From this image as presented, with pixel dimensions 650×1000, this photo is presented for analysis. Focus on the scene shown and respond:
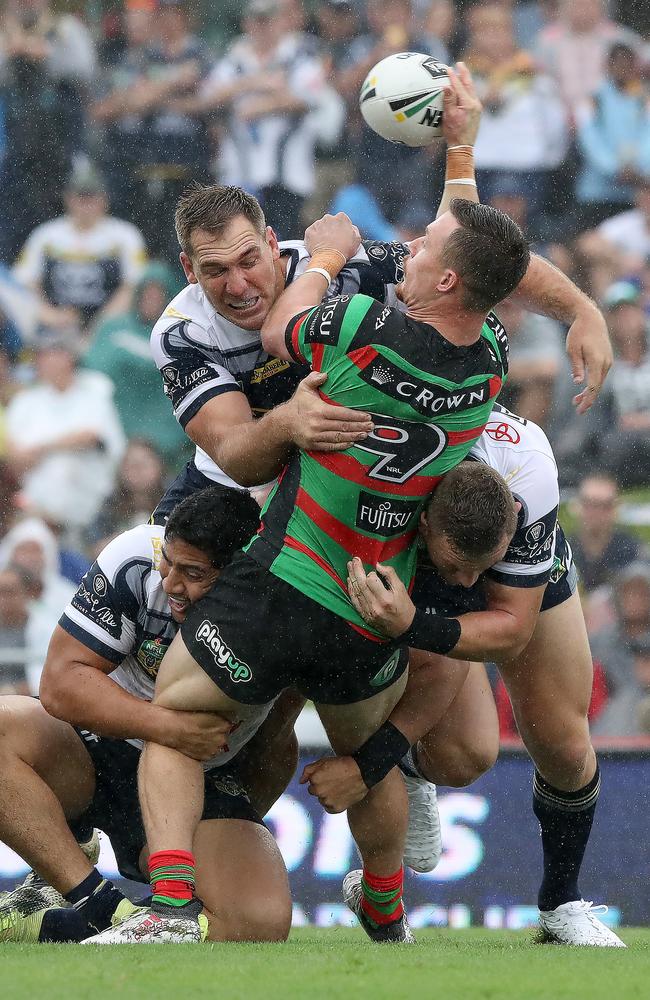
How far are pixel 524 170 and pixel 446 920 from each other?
6.30 metres

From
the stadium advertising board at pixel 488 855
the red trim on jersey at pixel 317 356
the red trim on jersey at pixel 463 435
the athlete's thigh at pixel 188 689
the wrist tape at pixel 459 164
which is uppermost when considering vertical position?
the wrist tape at pixel 459 164

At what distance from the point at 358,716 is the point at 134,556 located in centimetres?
99

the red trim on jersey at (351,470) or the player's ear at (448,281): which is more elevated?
the player's ear at (448,281)

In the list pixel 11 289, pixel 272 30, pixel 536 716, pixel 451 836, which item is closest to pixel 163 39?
pixel 272 30

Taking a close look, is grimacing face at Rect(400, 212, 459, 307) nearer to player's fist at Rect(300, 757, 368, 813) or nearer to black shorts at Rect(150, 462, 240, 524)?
black shorts at Rect(150, 462, 240, 524)

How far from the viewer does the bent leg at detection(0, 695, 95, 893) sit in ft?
16.7

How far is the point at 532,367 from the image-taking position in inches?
423

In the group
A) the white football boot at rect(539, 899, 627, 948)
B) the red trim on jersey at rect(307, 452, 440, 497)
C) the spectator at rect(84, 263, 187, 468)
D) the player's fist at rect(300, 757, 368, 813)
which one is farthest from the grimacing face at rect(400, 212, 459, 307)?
the spectator at rect(84, 263, 187, 468)

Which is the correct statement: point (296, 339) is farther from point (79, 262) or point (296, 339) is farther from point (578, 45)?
point (578, 45)

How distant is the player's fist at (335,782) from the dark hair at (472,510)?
94cm

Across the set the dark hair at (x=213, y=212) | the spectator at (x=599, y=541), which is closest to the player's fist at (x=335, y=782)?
the dark hair at (x=213, y=212)

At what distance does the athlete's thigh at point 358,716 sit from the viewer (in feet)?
16.3

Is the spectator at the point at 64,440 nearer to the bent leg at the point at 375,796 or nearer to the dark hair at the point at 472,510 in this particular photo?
the bent leg at the point at 375,796

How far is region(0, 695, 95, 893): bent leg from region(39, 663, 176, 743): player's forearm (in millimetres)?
280
